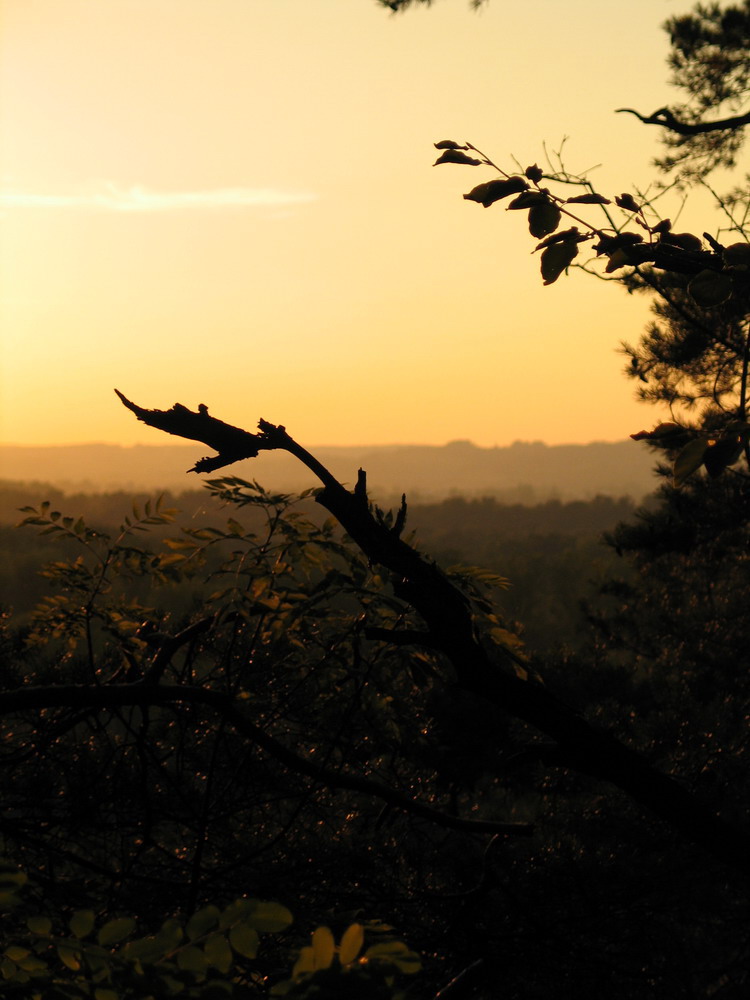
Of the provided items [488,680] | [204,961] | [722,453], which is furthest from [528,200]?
[204,961]

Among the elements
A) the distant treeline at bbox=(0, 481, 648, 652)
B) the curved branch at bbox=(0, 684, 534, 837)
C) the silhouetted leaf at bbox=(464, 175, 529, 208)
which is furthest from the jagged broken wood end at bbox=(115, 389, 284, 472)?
the distant treeline at bbox=(0, 481, 648, 652)

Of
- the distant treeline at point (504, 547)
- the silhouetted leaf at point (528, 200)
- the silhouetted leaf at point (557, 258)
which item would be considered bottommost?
the distant treeline at point (504, 547)

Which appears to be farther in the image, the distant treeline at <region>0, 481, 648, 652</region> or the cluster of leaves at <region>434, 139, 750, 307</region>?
the distant treeline at <region>0, 481, 648, 652</region>

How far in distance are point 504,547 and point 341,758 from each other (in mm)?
63676

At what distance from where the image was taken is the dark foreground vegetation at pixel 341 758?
1.88 metres

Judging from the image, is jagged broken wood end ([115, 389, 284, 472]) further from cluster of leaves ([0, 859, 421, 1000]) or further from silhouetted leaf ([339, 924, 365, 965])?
silhouetted leaf ([339, 924, 365, 965])

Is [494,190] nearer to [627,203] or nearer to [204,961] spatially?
[627,203]

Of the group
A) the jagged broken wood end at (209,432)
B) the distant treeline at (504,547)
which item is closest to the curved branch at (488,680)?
the jagged broken wood end at (209,432)

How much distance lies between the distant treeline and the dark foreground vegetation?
5.68 m

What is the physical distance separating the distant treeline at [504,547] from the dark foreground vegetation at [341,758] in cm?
568

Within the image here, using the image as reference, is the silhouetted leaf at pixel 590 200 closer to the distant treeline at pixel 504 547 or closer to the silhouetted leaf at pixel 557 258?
the silhouetted leaf at pixel 557 258

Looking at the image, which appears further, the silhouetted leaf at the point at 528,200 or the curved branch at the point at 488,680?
the curved branch at the point at 488,680

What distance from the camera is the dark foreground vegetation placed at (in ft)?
6.18

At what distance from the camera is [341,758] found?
4.28 meters
